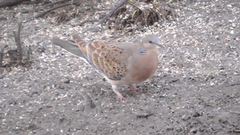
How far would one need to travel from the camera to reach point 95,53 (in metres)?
4.59

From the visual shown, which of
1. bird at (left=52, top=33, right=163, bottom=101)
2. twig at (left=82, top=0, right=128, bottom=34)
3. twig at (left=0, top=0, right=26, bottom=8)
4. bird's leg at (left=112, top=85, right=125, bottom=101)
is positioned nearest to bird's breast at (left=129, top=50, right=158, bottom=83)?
bird at (left=52, top=33, right=163, bottom=101)

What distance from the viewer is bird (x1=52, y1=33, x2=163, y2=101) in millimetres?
4184

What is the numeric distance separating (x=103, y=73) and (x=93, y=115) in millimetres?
605

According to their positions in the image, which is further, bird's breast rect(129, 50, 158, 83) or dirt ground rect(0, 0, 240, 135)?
bird's breast rect(129, 50, 158, 83)

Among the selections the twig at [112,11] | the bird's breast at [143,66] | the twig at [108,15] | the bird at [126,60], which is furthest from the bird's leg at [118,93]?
the twig at [112,11]

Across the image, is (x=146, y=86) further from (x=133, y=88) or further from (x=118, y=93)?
(x=118, y=93)

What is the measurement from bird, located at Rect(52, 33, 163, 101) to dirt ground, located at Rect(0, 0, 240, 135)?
25cm

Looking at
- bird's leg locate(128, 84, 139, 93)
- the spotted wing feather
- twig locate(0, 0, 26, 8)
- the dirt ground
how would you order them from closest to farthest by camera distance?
1. the dirt ground
2. the spotted wing feather
3. bird's leg locate(128, 84, 139, 93)
4. twig locate(0, 0, 26, 8)

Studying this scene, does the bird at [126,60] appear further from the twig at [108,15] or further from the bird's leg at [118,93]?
the twig at [108,15]

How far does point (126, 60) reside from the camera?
429 centimetres

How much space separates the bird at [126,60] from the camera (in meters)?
4.18

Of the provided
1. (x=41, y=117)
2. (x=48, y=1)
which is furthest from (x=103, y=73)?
(x=48, y=1)

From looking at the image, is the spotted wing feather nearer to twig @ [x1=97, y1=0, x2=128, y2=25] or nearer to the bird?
the bird

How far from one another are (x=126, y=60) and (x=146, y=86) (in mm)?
528
